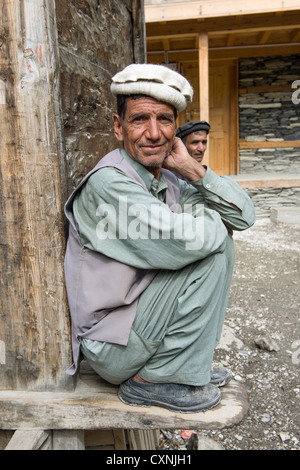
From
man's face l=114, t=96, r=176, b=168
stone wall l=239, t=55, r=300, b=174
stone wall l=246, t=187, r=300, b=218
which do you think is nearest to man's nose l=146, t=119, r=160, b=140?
man's face l=114, t=96, r=176, b=168

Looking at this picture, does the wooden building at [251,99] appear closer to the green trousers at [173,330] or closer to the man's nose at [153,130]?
the man's nose at [153,130]

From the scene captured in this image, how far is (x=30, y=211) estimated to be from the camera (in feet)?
5.68

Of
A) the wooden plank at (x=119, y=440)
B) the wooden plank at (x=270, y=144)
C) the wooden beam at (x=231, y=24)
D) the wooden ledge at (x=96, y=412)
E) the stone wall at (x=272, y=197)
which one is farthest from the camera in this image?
the wooden plank at (x=270, y=144)

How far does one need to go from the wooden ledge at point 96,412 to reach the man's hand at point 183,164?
104cm

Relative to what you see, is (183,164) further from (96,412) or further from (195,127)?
(195,127)

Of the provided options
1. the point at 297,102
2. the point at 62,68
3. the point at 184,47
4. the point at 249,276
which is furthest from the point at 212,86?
the point at 62,68

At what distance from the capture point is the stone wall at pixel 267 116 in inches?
394

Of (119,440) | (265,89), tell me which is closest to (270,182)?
(265,89)

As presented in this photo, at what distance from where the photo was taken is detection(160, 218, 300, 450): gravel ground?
2707 mm

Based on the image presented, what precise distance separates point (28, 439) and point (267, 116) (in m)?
9.86

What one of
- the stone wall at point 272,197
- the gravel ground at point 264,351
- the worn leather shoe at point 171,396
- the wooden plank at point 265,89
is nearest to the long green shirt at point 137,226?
the worn leather shoe at point 171,396

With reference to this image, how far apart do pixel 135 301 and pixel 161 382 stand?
38 centimetres

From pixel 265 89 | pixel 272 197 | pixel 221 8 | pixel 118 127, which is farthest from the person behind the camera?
pixel 265 89
